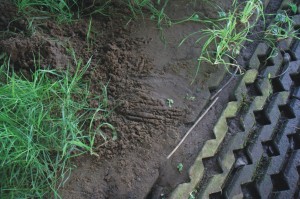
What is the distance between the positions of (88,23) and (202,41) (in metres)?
0.85

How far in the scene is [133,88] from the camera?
103 inches

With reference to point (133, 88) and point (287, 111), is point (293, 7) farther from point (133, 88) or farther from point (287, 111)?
point (133, 88)

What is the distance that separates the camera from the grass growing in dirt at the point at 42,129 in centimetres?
221

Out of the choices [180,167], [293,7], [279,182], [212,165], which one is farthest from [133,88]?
[293,7]

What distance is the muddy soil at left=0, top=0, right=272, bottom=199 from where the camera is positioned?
2342 mm

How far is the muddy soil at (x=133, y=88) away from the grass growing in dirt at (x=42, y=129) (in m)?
0.08

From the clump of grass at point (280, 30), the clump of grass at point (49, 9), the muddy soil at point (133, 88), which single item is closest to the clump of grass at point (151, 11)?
the muddy soil at point (133, 88)

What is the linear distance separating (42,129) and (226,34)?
56.2 inches

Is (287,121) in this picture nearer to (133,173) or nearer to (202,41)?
(202,41)

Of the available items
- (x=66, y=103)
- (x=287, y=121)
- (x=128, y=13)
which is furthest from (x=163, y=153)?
(x=128, y=13)

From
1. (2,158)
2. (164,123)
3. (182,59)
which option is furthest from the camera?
(182,59)

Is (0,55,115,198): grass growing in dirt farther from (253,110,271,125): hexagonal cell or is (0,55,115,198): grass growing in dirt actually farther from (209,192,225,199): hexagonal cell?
(253,110,271,125): hexagonal cell

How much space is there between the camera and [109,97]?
2.57 meters

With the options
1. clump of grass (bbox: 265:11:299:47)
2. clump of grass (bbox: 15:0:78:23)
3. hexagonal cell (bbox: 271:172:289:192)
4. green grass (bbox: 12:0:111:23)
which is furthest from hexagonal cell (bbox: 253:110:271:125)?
clump of grass (bbox: 15:0:78:23)
